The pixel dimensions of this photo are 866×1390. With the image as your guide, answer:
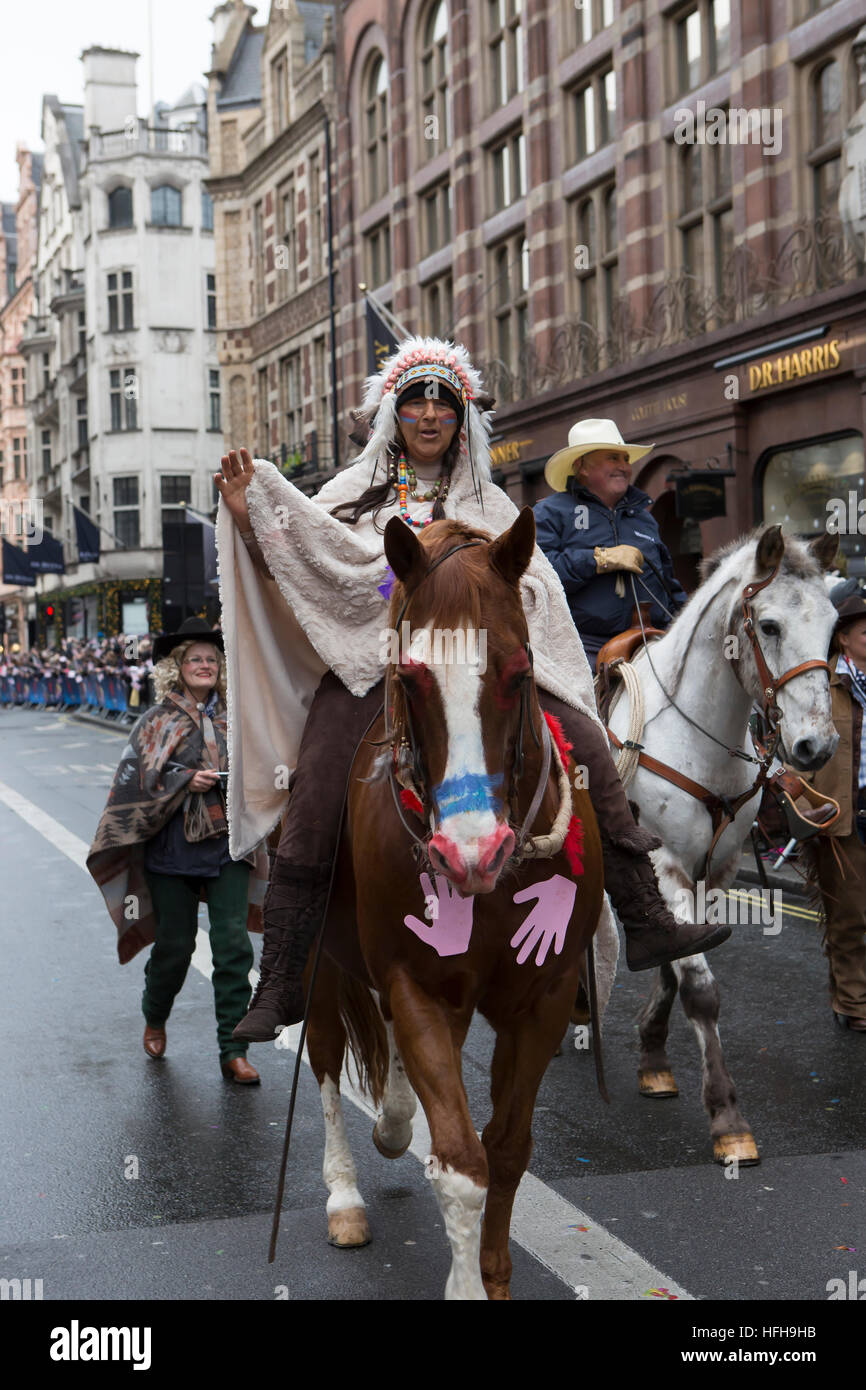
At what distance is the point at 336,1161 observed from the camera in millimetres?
4770

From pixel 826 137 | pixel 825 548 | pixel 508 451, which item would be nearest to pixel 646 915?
pixel 825 548

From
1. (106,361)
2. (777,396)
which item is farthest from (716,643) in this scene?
(106,361)

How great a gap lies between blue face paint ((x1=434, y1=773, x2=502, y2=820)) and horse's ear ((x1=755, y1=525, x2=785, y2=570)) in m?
2.91

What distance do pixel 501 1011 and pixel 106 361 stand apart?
6242 cm

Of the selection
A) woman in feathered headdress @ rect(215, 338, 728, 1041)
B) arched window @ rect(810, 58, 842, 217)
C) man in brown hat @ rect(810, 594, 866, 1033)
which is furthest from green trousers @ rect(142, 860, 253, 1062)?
arched window @ rect(810, 58, 842, 217)

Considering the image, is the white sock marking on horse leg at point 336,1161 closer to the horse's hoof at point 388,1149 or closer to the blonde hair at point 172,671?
the horse's hoof at point 388,1149

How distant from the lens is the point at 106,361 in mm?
62500

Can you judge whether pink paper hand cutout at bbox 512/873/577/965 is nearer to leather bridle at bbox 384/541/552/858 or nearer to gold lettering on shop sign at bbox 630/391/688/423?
leather bridle at bbox 384/541/552/858

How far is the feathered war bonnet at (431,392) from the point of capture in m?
4.63

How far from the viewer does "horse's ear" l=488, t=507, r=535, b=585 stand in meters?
3.37

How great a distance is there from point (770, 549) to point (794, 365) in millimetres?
13430

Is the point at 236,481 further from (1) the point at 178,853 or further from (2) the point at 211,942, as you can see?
(2) the point at 211,942

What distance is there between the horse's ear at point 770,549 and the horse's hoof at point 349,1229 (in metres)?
2.95
